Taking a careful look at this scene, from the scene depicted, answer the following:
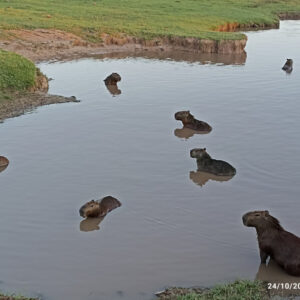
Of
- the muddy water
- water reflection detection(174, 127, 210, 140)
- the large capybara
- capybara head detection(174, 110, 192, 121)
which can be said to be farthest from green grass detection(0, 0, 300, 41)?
the large capybara

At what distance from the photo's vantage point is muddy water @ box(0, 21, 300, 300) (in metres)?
7.32

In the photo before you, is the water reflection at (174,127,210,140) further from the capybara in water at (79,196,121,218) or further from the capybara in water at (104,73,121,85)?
the capybara in water at (104,73,121,85)

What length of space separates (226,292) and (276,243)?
3.50ft

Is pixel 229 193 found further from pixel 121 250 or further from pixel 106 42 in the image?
pixel 106 42

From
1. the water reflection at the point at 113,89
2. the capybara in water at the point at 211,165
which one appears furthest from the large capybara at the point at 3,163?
the water reflection at the point at 113,89

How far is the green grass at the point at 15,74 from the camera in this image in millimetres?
16516

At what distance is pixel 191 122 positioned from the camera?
45.9 ft

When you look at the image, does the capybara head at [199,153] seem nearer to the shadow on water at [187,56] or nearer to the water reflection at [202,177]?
the water reflection at [202,177]

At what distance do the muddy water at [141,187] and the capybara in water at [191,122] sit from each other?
0.73ft

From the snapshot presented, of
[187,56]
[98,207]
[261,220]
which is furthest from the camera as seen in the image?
[187,56]

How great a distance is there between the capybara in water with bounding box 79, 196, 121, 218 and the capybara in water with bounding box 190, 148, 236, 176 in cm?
247

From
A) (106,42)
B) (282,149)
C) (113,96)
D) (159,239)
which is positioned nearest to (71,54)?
(106,42)

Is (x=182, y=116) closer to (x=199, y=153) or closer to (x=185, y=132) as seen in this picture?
(x=185, y=132)

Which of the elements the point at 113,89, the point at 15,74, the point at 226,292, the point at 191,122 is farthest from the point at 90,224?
the point at 113,89
